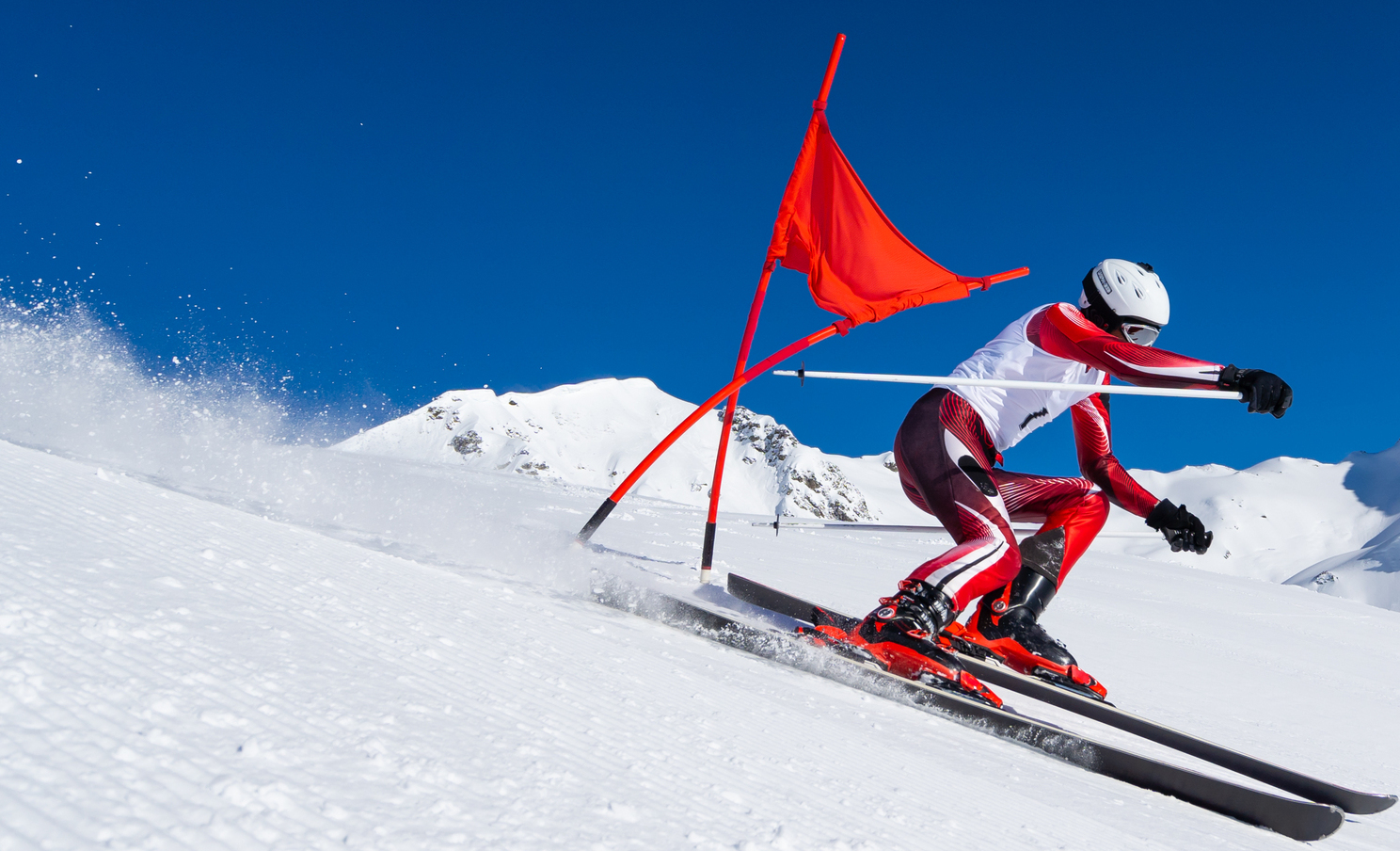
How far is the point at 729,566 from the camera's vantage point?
249 inches

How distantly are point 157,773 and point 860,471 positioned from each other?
196039 mm

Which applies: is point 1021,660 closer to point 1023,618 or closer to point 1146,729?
point 1023,618

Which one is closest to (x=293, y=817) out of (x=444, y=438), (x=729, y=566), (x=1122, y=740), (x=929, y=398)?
(x=1122, y=740)

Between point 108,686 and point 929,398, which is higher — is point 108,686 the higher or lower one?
the lower one

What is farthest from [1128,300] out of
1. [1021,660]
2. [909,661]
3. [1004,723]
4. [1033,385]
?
[1004,723]

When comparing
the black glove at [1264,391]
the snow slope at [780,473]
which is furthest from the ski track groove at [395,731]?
the snow slope at [780,473]

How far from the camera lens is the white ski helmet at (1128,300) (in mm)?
3668

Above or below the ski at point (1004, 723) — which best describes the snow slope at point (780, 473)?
above

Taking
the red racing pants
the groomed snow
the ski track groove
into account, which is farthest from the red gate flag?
the ski track groove

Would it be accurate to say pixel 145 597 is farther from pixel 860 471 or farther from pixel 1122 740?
pixel 860 471

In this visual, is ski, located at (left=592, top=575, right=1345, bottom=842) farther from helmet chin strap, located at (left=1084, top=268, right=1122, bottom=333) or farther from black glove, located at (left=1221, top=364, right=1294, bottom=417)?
helmet chin strap, located at (left=1084, top=268, right=1122, bottom=333)

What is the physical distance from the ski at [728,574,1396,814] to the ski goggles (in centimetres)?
167

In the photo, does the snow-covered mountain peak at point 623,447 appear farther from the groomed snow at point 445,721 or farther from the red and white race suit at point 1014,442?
the groomed snow at point 445,721

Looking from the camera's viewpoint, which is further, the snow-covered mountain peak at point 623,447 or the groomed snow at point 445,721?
the snow-covered mountain peak at point 623,447
